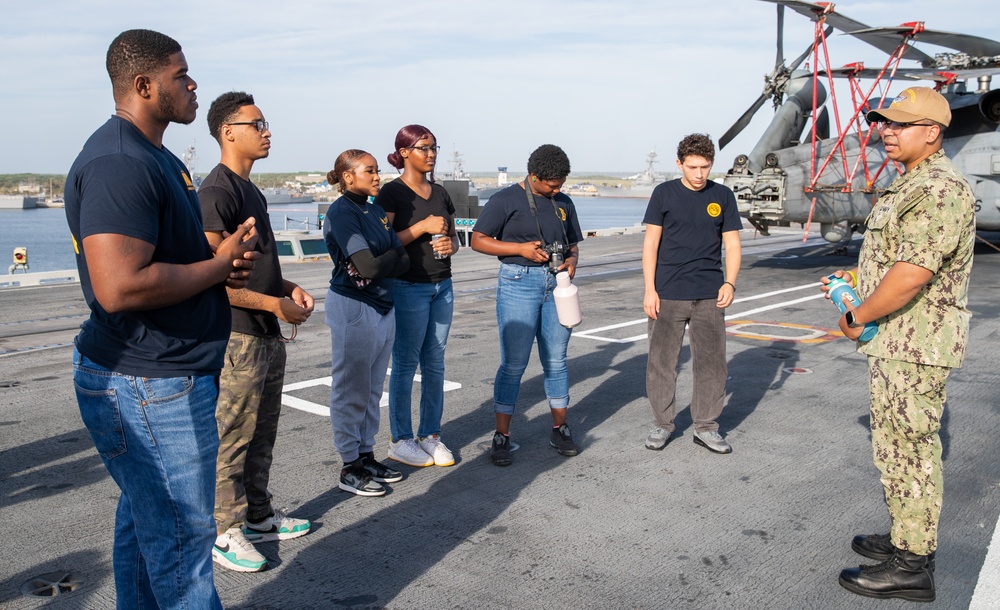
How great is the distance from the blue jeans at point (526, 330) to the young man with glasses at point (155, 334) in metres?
2.74

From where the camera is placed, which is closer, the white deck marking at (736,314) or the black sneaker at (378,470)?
the black sneaker at (378,470)

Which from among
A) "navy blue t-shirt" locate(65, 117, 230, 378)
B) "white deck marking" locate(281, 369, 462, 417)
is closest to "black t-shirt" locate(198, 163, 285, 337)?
"navy blue t-shirt" locate(65, 117, 230, 378)

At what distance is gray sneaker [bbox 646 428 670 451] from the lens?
5.28 m

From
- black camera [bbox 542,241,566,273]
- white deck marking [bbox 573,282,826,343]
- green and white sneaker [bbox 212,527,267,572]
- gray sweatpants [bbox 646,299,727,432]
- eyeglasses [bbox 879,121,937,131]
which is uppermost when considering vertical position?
eyeglasses [bbox 879,121,937,131]

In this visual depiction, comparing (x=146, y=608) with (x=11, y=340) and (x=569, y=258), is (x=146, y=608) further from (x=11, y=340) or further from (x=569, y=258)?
(x=11, y=340)

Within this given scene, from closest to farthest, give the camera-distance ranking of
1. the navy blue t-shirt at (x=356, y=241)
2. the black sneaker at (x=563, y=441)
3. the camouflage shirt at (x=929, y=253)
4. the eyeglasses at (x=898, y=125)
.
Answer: the camouflage shirt at (x=929, y=253)
the eyeglasses at (x=898, y=125)
the navy blue t-shirt at (x=356, y=241)
the black sneaker at (x=563, y=441)

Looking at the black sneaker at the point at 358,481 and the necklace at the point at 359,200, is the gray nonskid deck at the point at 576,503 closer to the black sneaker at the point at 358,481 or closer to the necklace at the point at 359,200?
the black sneaker at the point at 358,481

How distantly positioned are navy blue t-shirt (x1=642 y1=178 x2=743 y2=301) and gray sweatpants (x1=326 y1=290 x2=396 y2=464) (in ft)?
6.55

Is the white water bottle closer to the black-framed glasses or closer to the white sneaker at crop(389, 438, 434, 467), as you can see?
the white sneaker at crop(389, 438, 434, 467)

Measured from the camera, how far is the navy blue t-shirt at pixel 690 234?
17.3ft

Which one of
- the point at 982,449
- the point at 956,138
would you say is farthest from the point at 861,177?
the point at 982,449

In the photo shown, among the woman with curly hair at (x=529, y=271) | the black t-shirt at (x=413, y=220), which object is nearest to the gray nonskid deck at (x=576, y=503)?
the woman with curly hair at (x=529, y=271)

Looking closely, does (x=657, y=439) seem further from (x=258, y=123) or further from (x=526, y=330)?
(x=258, y=123)

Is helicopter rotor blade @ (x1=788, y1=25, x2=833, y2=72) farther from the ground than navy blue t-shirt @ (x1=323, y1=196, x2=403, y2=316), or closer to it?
farther from the ground
